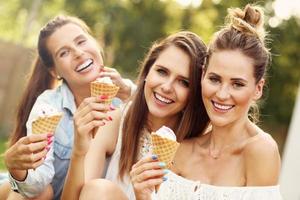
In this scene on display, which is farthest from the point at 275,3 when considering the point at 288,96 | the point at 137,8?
the point at 137,8

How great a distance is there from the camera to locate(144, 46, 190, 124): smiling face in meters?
3.47

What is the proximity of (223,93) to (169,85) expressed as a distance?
0.40 meters

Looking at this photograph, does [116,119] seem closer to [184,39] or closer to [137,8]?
[184,39]

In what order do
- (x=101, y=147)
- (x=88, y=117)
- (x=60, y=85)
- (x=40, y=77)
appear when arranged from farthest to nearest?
(x=40, y=77)
(x=60, y=85)
(x=101, y=147)
(x=88, y=117)

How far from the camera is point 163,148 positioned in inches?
114

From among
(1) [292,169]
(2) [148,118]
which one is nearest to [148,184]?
(2) [148,118]

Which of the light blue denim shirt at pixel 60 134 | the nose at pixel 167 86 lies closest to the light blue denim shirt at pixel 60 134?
the light blue denim shirt at pixel 60 134

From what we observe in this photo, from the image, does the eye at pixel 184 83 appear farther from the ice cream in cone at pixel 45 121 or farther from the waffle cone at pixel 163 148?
the ice cream in cone at pixel 45 121

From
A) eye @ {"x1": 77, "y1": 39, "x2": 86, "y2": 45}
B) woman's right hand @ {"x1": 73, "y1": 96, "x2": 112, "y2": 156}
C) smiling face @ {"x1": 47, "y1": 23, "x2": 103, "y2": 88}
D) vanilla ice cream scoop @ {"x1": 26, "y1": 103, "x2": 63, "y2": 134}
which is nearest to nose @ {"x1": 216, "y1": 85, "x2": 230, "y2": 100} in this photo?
woman's right hand @ {"x1": 73, "y1": 96, "x2": 112, "y2": 156}

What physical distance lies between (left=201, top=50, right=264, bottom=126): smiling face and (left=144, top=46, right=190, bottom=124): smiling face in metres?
0.20

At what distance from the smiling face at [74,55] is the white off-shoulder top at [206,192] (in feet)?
3.07

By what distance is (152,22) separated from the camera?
17.5 metres

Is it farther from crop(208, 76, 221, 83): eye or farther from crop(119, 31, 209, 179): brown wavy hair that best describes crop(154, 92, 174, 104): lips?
crop(208, 76, 221, 83): eye

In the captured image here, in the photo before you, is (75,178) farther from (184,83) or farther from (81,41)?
(81,41)
